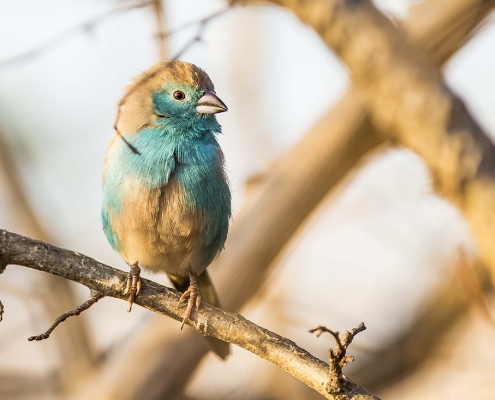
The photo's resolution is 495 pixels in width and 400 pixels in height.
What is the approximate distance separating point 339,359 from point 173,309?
3.05 ft

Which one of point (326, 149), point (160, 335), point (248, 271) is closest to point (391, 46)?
point (326, 149)

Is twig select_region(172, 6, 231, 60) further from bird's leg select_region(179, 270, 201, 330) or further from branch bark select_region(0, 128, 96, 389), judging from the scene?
branch bark select_region(0, 128, 96, 389)

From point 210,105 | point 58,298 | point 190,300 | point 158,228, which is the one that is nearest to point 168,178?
point 158,228

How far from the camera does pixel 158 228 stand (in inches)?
155

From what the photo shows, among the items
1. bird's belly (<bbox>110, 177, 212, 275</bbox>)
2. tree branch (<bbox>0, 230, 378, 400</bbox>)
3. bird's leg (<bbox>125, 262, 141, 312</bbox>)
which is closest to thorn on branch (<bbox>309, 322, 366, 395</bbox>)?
tree branch (<bbox>0, 230, 378, 400</bbox>)

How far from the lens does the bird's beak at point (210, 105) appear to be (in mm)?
4273

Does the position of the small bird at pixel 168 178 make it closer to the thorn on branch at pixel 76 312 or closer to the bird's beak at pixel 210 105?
the bird's beak at pixel 210 105

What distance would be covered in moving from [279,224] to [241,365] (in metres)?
2.74

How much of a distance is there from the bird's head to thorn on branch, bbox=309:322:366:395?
76.5 inches

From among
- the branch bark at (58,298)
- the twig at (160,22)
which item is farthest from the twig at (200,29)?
the branch bark at (58,298)

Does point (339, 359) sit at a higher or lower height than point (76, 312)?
higher

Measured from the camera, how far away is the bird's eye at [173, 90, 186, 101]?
432cm

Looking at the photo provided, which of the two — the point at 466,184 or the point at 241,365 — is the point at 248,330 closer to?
the point at 466,184

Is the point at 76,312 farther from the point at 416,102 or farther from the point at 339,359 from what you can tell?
the point at 416,102
